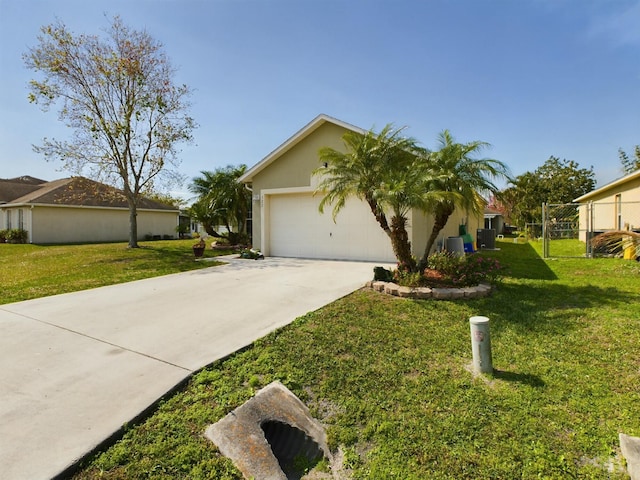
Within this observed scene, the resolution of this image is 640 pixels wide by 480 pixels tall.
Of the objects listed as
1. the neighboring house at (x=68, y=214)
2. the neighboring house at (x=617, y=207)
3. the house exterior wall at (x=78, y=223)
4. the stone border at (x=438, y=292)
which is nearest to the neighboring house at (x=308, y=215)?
the stone border at (x=438, y=292)

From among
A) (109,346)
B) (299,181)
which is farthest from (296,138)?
(109,346)

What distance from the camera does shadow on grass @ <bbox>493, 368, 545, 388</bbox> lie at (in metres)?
3.37

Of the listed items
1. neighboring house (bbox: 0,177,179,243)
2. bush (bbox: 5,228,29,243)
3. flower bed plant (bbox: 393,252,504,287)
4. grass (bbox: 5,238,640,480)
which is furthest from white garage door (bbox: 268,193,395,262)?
bush (bbox: 5,228,29,243)

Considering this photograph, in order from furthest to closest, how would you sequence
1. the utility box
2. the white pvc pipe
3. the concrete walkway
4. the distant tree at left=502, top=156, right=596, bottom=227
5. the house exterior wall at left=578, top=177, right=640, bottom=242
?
the distant tree at left=502, top=156, right=596, bottom=227 → the utility box → the house exterior wall at left=578, top=177, right=640, bottom=242 → the white pvc pipe → the concrete walkway

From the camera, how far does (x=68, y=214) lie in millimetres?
23344

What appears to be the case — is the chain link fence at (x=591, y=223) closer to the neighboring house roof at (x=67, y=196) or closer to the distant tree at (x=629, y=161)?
the distant tree at (x=629, y=161)

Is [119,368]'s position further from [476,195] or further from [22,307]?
[476,195]

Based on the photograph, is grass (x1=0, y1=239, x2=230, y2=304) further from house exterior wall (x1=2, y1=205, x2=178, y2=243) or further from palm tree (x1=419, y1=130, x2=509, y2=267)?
house exterior wall (x1=2, y1=205, x2=178, y2=243)

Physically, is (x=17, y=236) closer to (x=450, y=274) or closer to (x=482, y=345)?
(x=450, y=274)

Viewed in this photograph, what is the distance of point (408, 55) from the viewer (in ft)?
32.5

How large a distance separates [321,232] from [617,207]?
16.4 m

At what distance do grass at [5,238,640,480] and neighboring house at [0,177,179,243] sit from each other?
19.6 m

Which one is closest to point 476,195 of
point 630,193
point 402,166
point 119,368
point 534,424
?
point 402,166

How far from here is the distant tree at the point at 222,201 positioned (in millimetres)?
16672
